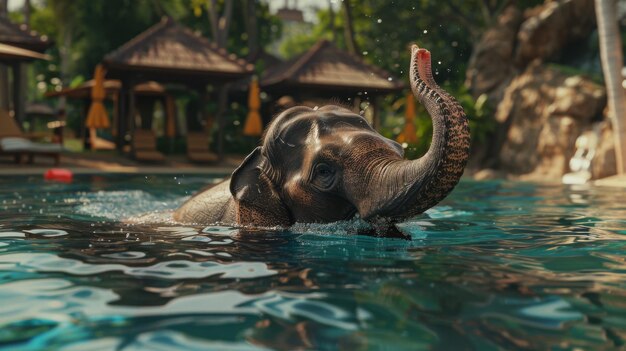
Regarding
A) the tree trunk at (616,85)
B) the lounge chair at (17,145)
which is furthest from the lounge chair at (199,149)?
the tree trunk at (616,85)

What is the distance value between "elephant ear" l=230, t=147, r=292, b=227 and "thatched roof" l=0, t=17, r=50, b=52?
17320 millimetres

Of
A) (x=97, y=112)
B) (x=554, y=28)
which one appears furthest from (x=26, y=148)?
(x=554, y=28)

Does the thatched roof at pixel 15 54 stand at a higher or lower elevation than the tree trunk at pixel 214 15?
lower

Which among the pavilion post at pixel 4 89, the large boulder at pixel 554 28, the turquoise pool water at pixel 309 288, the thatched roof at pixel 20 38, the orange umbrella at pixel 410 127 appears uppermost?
the large boulder at pixel 554 28

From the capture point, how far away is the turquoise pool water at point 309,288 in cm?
250

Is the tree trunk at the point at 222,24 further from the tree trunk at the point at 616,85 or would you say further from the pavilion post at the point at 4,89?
the tree trunk at the point at 616,85

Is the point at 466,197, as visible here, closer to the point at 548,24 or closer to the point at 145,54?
the point at 145,54

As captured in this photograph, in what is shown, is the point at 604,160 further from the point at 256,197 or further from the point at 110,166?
the point at 256,197

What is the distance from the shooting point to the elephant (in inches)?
140

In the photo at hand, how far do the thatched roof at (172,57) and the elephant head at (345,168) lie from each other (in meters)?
15.9

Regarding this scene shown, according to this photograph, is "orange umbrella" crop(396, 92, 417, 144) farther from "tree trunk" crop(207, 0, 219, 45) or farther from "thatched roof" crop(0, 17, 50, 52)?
"thatched roof" crop(0, 17, 50, 52)

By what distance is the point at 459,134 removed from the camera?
3.49m

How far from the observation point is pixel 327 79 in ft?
71.8

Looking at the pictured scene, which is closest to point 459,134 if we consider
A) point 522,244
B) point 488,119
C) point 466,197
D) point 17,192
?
point 522,244
